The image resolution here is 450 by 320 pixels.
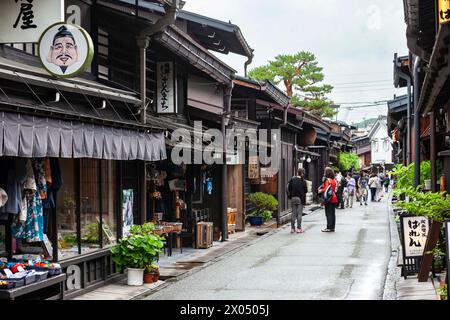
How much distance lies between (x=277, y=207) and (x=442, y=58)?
2018 cm

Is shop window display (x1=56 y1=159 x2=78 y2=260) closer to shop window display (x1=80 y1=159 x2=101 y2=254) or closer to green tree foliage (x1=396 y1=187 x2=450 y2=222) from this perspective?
shop window display (x1=80 y1=159 x2=101 y2=254)

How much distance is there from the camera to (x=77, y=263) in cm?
1220

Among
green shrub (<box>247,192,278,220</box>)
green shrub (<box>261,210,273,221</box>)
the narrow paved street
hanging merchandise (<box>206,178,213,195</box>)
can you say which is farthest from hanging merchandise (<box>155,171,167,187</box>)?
green shrub (<box>261,210,273,221</box>)

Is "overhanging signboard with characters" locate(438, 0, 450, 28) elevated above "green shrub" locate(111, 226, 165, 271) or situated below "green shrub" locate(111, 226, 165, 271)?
above

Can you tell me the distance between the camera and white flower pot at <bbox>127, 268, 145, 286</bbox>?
13.2 metres

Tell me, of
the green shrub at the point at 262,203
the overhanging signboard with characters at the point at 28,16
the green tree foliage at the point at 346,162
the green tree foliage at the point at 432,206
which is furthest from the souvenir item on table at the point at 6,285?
the green tree foliage at the point at 346,162

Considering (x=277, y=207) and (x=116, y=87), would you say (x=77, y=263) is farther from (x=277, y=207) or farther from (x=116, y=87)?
(x=277, y=207)

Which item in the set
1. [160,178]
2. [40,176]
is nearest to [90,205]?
[40,176]

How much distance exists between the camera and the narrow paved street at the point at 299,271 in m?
12.3

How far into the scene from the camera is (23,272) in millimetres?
9156

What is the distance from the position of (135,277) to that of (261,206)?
15119 millimetres

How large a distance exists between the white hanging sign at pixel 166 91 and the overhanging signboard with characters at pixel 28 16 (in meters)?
6.81

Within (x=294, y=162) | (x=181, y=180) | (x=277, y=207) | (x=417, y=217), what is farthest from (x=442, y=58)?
(x=294, y=162)

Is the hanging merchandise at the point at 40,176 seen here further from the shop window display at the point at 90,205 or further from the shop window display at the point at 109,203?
the shop window display at the point at 109,203
